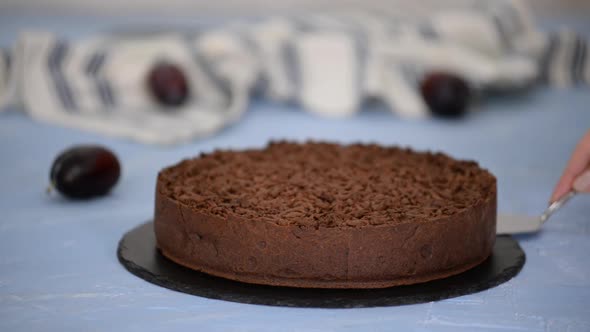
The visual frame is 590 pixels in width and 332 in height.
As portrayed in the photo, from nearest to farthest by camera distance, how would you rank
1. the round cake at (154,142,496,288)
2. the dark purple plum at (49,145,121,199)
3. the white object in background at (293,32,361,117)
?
the round cake at (154,142,496,288) < the dark purple plum at (49,145,121,199) < the white object in background at (293,32,361,117)

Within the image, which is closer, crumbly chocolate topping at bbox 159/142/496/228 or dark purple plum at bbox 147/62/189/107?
crumbly chocolate topping at bbox 159/142/496/228

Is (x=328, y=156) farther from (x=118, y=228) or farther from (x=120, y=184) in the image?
(x=120, y=184)

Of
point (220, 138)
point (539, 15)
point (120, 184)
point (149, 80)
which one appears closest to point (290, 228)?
point (120, 184)

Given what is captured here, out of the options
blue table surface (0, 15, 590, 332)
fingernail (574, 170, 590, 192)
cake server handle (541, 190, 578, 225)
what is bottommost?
blue table surface (0, 15, 590, 332)

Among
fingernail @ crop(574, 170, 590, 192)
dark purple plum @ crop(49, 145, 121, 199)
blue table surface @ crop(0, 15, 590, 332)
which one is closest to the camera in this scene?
blue table surface @ crop(0, 15, 590, 332)

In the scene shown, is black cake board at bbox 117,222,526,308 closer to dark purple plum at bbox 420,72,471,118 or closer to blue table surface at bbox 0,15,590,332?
blue table surface at bbox 0,15,590,332

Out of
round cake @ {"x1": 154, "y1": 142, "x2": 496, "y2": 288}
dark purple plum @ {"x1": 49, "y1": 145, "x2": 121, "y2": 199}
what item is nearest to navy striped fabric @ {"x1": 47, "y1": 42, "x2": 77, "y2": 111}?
dark purple plum @ {"x1": 49, "y1": 145, "x2": 121, "y2": 199}

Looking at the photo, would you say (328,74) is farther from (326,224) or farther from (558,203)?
(326,224)

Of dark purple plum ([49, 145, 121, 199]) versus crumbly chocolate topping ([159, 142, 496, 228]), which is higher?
crumbly chocolate topping ([159, 142, 496, 228])

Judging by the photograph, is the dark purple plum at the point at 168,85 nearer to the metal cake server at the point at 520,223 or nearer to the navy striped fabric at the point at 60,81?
the navy striped fabric at the point at 60,81
